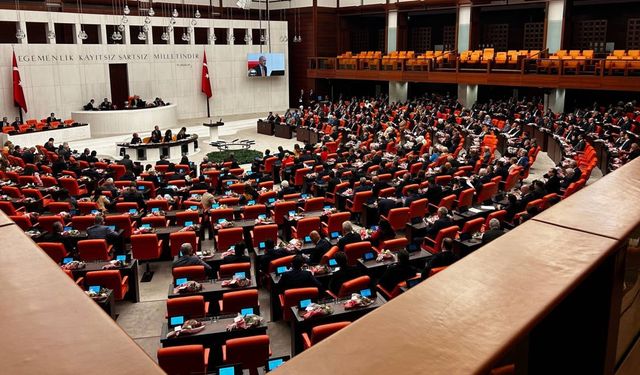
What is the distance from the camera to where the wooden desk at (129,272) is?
861 centimetres

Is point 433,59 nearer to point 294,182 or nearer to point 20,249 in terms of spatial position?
point 294,182

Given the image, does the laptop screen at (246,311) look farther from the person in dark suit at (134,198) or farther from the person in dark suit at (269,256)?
the person in dark suit at (134,198)

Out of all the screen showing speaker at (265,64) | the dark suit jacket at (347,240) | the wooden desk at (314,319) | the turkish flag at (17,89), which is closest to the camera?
the wooden desk at (314,319)

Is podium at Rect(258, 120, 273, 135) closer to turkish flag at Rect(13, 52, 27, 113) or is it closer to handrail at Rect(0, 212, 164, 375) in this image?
turkish flag at Rect(13, 52, 27, 113)

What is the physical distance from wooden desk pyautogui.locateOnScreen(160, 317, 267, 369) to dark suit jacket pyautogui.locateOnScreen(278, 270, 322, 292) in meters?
1.28

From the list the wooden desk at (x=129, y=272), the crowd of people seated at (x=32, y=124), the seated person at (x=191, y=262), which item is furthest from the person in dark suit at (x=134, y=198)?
the crowd of people seated at (x=32, y=124)

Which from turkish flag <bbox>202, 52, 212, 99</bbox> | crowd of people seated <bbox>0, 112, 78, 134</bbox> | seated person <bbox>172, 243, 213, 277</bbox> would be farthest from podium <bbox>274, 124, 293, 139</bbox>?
seated person <bbox>172, 243, 213, 277</bbox>

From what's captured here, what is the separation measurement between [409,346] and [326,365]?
18 centimetres

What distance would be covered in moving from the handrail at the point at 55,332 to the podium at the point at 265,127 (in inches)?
1046

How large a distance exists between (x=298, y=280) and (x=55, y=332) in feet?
22.3

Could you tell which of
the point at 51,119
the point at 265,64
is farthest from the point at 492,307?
the point at 265,64

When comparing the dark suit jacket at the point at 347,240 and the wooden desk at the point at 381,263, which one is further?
the dark suit jacket at the point at 347,240

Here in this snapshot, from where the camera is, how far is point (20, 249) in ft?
5.52

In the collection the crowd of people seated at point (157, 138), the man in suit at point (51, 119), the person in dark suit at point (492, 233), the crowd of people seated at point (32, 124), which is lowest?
the person in dark suit at point (492, 233)
